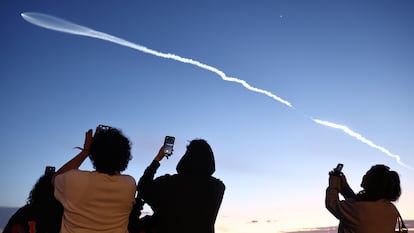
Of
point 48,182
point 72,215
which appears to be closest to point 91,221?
point 72,215

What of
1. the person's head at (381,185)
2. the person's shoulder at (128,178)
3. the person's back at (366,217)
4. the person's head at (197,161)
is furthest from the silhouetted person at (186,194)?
the person's head at (381,185)

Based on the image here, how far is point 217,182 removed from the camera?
670cm

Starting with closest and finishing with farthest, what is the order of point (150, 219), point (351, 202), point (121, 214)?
point (121, 214), point (150, 219), point (351, 202)

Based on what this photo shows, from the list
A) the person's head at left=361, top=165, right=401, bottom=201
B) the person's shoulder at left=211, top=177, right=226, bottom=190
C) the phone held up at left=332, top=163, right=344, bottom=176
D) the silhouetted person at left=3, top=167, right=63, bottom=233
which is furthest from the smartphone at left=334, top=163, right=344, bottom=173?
the silhouetted person at left=3, top=167, right=63, bottom=233

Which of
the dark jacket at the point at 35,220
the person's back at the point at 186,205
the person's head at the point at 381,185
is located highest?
the person's head at the point at 381,185

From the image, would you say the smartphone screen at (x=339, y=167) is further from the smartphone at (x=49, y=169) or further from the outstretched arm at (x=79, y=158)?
the smartphone at (x=49, y=169)

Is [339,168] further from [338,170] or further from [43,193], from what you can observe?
[43,193]

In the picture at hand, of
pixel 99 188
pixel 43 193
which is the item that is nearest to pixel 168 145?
pixel 99 188

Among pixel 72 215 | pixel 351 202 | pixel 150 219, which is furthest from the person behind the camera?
pixel 351 202

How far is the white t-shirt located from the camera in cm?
550

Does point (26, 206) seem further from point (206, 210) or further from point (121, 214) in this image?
point (206, 210)

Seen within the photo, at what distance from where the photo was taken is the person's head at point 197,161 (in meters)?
6.59

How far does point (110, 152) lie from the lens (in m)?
5.84

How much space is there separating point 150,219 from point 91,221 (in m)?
0.96
